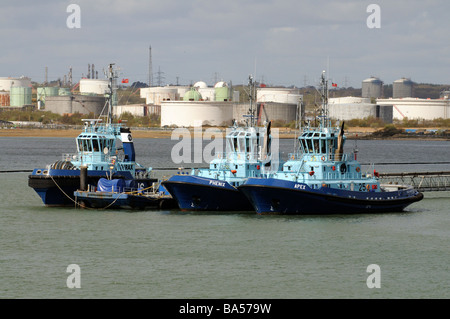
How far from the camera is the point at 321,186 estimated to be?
55188 millimetres

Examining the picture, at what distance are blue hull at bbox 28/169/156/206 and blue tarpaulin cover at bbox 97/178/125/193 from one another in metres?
1.80

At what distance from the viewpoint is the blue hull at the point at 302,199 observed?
53562 mm

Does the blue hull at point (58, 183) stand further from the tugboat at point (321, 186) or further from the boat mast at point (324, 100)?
the boat mast at point (324, 100)

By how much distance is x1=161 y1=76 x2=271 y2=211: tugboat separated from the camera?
5638 centimetres

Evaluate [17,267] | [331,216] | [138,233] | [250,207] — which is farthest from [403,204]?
[17,267]

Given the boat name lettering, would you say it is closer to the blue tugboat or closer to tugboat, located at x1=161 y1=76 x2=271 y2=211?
tugboat, located at x1=161 y1=76 x2=271 y2=211

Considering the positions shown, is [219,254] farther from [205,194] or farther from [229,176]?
[229,176]

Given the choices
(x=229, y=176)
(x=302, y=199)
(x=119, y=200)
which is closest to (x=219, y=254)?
(x=302, y=199)

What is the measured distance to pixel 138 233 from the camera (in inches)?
1923

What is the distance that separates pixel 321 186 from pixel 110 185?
1474 cm

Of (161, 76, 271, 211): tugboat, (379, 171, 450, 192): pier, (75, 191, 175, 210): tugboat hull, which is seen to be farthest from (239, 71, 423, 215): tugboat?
(379, 171, 450, 192): pier

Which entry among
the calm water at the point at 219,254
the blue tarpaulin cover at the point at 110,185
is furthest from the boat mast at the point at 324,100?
the blue tarpaulin cover at the point at 110,185

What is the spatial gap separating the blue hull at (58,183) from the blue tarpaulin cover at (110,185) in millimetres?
1799

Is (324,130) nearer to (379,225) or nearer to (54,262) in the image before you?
(379,225)
